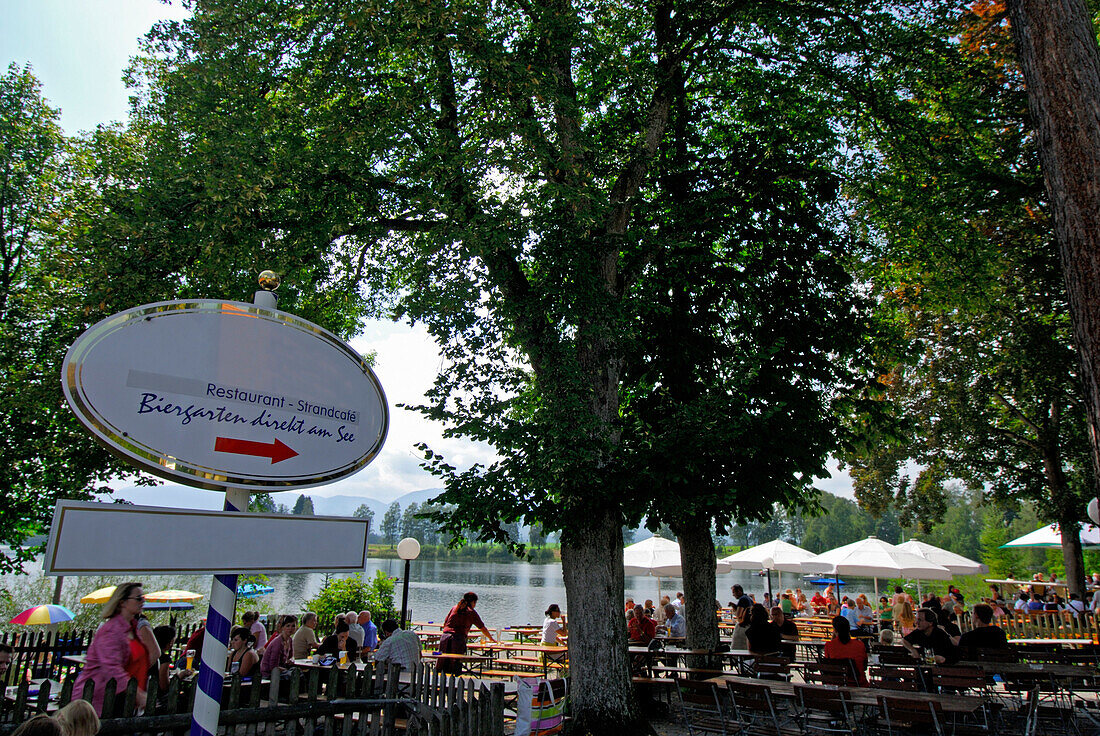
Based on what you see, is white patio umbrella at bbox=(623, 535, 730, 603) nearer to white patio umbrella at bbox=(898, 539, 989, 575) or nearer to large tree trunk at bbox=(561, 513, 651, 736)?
white patio umbrella at bbox=(898, 539, 989, 575)

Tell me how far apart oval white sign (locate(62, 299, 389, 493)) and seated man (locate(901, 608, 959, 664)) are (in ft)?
30.7

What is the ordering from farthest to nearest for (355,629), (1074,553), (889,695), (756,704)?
1. (1074,553)
2. (355,629)
3. (756,704)
4. (889,695)

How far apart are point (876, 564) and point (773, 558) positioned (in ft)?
9.86

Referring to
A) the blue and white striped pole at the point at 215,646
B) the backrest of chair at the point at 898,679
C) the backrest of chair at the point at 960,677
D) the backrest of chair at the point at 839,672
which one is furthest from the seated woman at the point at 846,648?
the blue and white striped pole at the point at 215,646

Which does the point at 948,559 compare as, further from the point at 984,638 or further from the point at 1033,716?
the point at 1033,716

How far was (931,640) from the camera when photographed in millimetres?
9406

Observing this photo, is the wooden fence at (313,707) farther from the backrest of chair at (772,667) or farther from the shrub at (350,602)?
the shrub at (350,602)

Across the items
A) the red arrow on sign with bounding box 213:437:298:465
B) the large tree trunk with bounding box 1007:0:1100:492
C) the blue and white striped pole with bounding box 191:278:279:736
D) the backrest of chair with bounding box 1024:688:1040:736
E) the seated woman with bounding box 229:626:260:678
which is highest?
the large tree trunk with bounding box 1007:0:1100:492

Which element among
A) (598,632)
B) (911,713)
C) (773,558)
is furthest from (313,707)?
(773,558)

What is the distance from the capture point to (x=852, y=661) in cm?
845

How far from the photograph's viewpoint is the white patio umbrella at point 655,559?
62.9ft

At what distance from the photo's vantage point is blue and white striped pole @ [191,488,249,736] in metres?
2.78

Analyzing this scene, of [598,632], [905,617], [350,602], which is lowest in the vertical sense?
[905,617]

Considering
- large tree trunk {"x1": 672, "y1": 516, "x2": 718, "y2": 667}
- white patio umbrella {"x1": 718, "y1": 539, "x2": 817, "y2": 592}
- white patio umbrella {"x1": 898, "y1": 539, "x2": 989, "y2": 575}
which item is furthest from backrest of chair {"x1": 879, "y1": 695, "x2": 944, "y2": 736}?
white patio umbrella {"x1": 898, "y1": 539, "x2": 989, "y2": 575}
